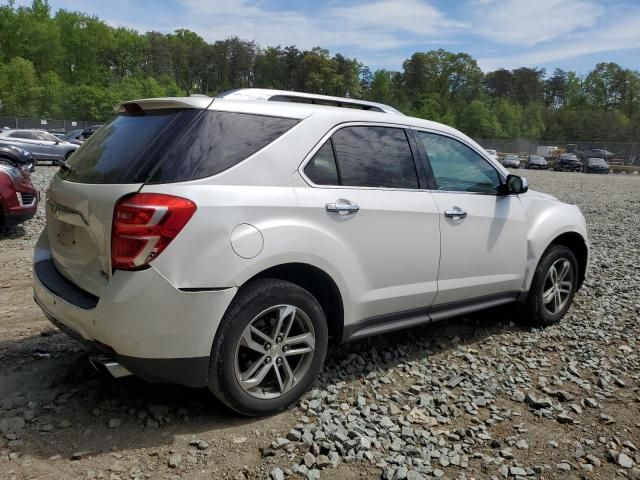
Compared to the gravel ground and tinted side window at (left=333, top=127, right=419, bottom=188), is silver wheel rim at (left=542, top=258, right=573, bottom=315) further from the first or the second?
tinted side window at (left=333, top=127, right=419, bottom=188)

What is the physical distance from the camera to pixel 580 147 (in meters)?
62.3

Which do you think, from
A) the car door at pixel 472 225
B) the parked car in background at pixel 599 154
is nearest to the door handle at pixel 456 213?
the car door at pixel 472 225

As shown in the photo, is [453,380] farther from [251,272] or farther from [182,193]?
[182,193]

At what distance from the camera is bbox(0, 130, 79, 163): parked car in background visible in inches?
864

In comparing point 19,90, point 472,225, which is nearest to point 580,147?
point 472,225

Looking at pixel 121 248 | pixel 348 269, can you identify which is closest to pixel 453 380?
pixel 348 269

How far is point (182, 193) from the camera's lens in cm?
278

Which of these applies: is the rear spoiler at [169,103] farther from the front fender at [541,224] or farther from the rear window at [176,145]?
the front fender at [541,224]

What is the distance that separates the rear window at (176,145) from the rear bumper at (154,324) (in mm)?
542

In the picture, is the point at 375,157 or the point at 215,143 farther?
the point at 375,157

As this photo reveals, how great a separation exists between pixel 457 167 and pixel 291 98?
1.42m

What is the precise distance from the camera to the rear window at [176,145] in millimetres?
2861

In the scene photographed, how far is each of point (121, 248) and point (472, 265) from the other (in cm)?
254

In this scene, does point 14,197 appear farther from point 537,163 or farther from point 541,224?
point 537,163
